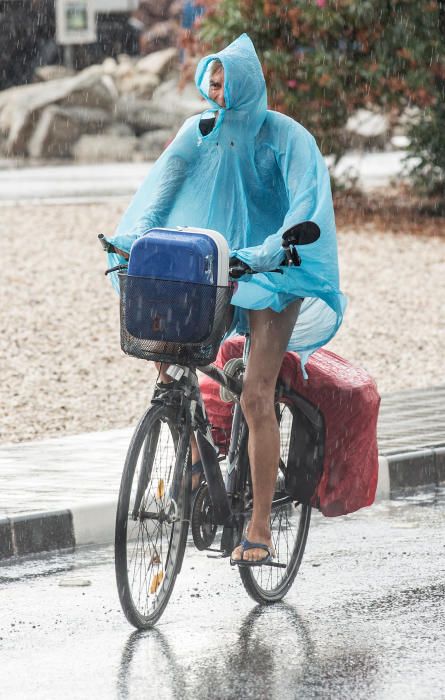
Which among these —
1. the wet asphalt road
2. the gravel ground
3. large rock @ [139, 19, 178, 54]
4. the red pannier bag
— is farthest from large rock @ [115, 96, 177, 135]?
the red pannier bag

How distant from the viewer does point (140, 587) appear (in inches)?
207

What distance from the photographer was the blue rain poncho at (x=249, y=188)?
5359 millimetres

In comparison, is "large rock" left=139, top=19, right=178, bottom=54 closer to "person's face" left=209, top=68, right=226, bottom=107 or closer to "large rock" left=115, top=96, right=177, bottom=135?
"large rock" left=115, top=96, right=177, bottom=135

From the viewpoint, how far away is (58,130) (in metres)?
30.3

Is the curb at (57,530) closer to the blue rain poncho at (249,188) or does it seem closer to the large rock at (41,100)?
the blue rain poncho at (249,188)

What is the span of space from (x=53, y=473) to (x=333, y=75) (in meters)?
12.0

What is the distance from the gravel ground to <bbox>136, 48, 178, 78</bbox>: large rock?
69.9 feet

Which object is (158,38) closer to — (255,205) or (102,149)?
(102,149)

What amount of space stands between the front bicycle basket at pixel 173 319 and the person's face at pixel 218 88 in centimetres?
74

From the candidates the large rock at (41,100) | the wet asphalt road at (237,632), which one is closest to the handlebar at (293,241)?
the wet asphalt road at (237,632)

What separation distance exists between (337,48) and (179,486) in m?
14.4

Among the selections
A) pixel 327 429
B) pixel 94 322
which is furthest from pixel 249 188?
pixel 94 322

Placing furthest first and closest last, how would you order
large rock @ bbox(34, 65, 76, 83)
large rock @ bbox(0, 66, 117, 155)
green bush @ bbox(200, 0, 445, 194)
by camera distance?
large rock @ bbox(34, 65, 76, 83), large rock @ bbox(0, 66, 117, 155), green bush @ bbox(200, 0, 445, 194)

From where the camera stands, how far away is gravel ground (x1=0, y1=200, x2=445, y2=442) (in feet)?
32.7
